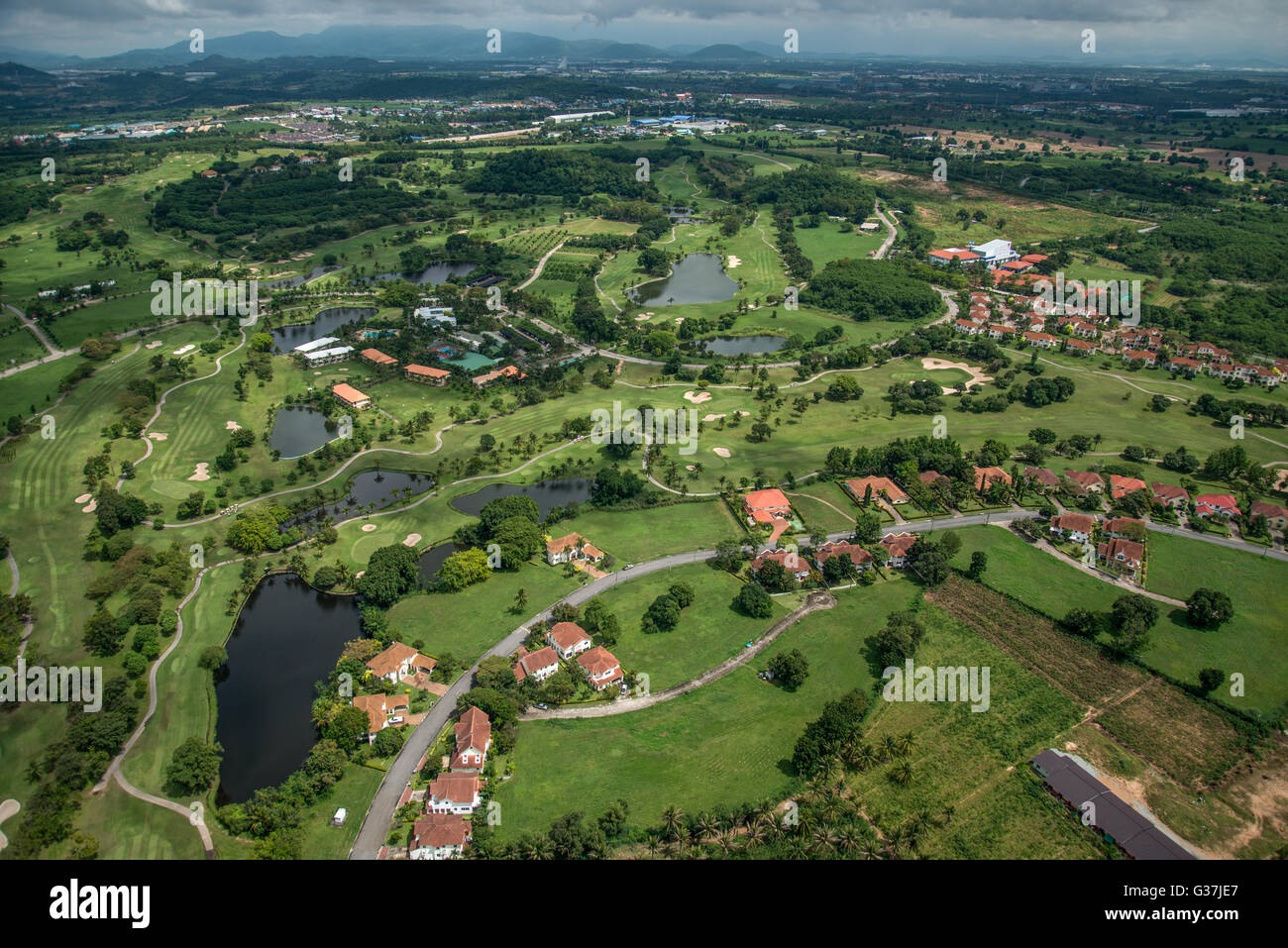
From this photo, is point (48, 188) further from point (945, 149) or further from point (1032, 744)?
point (945, 149)

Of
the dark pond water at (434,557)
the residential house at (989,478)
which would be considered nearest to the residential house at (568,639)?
the dark pond water at (434,557)

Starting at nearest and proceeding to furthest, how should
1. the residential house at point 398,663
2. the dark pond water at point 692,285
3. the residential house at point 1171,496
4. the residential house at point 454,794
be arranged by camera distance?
1. the residential house at point 454,794
2. the residential house at point 398,663
3. the residential house at point 1171,496
4. the dark pond water at point 692,285

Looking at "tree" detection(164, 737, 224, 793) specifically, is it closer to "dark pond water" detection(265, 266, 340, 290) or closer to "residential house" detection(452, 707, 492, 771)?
"residential house" detection(452, 707, 492, 771)

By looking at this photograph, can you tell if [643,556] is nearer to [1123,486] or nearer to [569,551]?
[569,551]

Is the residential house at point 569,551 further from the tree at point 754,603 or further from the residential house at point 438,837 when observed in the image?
the residential house at point 438,837

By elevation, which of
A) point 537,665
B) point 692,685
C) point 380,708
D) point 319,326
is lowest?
point 692,685

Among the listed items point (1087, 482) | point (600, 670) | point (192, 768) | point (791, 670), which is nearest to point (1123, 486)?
point (1087, 482)
